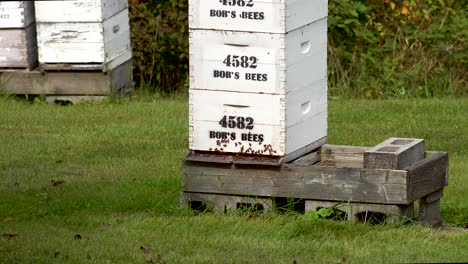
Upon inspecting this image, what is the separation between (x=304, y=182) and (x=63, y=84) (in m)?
6.28

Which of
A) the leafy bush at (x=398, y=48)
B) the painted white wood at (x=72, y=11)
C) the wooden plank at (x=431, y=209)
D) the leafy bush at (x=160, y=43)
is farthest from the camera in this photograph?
the leafy bush at (x=160, y=43)

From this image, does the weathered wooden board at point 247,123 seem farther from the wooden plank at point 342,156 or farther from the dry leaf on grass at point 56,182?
the dry leaf on grass at point 56,182

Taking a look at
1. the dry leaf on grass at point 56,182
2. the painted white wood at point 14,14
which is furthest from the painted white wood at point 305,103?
the painted white wood at point 14,14

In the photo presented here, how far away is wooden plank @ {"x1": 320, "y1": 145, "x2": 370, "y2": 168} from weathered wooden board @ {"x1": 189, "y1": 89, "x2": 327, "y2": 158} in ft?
Answer: 1.31

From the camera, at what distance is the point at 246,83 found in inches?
314

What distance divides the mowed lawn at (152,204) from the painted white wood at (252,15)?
1.22 m

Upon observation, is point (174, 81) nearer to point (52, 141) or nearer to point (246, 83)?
point (52, 141)

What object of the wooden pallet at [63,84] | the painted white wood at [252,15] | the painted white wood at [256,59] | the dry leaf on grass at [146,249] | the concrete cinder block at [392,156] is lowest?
the wooden pallet at [63,84]

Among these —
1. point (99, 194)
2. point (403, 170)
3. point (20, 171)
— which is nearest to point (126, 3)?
point (20, 171)

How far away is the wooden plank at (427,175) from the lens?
769cm

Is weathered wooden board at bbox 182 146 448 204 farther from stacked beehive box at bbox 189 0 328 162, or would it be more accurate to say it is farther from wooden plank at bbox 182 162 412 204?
stacked beehive box at bbox 189 0 328 162

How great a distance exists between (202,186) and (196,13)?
114 centimetres

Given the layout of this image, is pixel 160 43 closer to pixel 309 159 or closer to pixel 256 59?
pixel 309 159

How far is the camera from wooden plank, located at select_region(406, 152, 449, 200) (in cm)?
769
